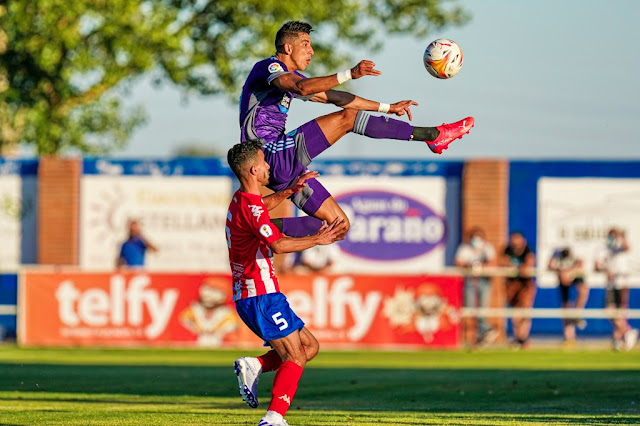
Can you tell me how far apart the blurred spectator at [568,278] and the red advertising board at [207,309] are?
262 centimetres

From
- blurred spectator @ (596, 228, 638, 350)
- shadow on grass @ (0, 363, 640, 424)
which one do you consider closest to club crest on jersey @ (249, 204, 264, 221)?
shadow on grass @ (0, 363, 640, 424)

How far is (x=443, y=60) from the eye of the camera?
11125 millimetres

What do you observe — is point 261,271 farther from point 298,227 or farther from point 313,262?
point 313,262

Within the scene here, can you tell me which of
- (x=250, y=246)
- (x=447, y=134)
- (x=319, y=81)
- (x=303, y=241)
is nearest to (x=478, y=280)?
(x=447, y=134)

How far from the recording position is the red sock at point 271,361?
10.2 metres

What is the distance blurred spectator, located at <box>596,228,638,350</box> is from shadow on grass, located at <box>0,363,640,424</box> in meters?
7.50

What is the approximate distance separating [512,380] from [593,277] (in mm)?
12769

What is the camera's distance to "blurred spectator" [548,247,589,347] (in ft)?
82.4

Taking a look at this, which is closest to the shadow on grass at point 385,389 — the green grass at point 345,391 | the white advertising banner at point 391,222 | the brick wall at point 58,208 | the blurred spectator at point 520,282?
the green grass at point 345,391

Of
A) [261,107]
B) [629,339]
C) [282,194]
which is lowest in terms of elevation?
[629,339]

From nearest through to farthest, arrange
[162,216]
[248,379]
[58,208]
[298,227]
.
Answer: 1. [248,379]
2. [298,227]
3. [162,216]
4. [58,208]

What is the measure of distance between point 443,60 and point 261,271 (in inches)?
110

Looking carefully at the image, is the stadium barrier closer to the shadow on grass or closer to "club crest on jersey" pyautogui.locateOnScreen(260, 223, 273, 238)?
the shadow on grass

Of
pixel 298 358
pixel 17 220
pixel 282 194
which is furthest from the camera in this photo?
pixel 17 220
